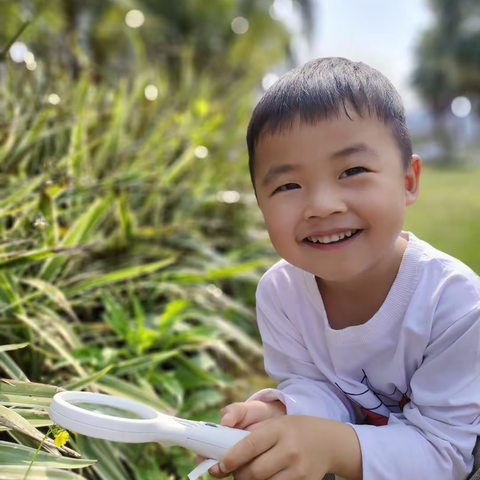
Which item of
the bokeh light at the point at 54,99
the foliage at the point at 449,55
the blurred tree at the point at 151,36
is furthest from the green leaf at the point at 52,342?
the foliage at the point at 449,55

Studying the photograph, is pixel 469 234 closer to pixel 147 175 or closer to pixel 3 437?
pixel 147 175

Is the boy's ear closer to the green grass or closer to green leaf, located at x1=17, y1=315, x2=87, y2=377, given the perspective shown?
green leaf, located at x1=17, y1=315, x2=87, y2=377

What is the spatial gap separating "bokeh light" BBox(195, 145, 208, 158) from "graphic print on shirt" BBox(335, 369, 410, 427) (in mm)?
2065

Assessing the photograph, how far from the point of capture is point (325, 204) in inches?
38.6

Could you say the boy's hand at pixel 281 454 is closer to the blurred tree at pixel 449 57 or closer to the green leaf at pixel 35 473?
the green leaf at pixel 35 473

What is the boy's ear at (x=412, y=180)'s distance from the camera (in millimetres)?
1125

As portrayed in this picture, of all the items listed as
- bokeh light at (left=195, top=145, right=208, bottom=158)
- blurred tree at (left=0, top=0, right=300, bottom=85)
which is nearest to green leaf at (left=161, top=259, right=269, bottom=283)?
bokeh light at (left=195, top=145, right=208, bottom=158)

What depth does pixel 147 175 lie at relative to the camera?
2400 millimetres

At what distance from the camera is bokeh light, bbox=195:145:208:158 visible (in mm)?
3027

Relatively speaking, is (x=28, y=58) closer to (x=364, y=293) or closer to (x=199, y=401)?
(x=199, y=401)

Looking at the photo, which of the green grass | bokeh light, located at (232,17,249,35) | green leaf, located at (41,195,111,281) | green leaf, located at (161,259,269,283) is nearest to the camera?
green leaf, located at (41,195,111,281)

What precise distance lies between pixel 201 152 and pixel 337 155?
215 cm

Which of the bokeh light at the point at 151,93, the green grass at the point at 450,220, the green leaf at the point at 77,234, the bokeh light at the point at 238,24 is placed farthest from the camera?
the bokeh light at the point at 238,24

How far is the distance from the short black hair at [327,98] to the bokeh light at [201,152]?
196 cm
